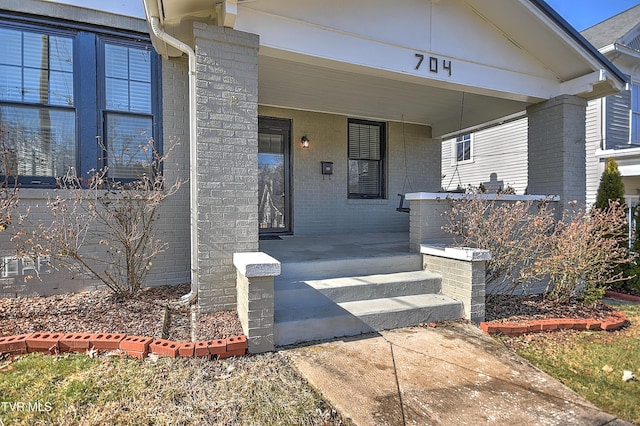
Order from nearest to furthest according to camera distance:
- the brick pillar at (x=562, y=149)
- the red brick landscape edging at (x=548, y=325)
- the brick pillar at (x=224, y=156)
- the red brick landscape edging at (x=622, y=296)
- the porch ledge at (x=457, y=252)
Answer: the brick pillar at (x=224, y=156) < the red brick landscape edging at (x=548, y=325) < the porch ledge at (x=457, y=252) < the red brick landscape edging at (x=622, y=296) < the brick pillar at (x=562, y=149)

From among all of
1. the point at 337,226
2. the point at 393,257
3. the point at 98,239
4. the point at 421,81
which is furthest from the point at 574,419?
the point at 337,226

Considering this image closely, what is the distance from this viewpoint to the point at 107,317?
3617 mm

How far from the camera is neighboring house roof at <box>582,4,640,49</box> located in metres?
10.2

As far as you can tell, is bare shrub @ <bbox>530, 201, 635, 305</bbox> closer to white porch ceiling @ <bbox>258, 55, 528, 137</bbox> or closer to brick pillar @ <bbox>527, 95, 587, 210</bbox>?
brick pillar @ <bbox>527, 95, 587, 210</bbox>

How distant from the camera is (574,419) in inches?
91.5

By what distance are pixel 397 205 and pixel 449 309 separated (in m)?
4.61

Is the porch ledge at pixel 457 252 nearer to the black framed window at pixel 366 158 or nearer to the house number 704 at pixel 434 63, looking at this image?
the house number 704 at pixel 434 63

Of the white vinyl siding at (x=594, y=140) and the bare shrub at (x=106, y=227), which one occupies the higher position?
the white vinyl siding at (x=594, y=140)

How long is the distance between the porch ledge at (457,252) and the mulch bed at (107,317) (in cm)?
255

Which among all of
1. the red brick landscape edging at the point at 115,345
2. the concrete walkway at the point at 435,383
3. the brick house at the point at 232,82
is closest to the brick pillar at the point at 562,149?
the brick house at the point at 232,82

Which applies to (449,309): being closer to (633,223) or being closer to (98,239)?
(98,239)

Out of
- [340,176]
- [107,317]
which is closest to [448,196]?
[340,176]

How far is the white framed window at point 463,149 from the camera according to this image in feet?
43.6

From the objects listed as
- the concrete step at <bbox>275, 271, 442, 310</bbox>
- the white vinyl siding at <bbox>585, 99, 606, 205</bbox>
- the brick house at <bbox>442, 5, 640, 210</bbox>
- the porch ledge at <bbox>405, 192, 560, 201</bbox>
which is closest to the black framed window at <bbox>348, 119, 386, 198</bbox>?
the brick house at <bbox>442, 5, 640, 210</bbox>
